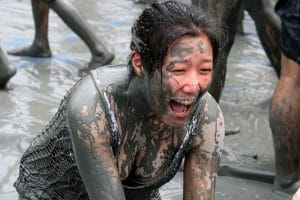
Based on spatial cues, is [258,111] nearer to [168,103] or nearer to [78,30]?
[78,30]

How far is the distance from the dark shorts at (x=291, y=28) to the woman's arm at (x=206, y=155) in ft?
3.05

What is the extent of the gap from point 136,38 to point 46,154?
1.94ft

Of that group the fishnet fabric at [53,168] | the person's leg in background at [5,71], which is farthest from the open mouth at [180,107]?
the person's leg in background at [5,71]

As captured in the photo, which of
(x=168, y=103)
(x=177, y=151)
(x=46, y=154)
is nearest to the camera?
(x=168, y=103)

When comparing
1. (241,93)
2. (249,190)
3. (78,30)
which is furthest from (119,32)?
(249,190)

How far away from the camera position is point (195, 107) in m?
2.00

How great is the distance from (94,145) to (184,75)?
1.10 feet

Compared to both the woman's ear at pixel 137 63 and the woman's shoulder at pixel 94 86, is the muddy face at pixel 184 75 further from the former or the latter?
the woman's shoulder at pixel 94 86

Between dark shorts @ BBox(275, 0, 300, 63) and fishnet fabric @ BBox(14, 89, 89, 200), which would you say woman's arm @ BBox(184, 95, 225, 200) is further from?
dark shorts @ BBox(275, 0, 300, 63)

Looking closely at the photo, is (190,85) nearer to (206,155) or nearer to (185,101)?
(185,101)

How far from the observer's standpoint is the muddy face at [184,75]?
190cm

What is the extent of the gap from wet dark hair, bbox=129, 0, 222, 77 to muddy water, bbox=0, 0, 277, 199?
1.30 m

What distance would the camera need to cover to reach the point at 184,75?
191cm

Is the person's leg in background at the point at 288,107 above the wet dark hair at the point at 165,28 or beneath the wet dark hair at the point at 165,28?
beneath
